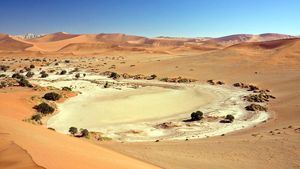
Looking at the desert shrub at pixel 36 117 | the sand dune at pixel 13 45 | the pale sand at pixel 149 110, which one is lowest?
the pale sand at pixel 149 110

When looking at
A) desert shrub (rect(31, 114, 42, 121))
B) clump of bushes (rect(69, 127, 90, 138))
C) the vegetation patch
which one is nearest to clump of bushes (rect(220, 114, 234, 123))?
clump of bushes (rect(69, 127, 90, 138))

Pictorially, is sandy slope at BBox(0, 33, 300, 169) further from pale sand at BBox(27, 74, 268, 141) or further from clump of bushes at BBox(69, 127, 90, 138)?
clump of bushes at BBox(69, 127, 90, 138)

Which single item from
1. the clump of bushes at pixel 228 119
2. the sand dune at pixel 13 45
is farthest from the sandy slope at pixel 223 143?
A: the sand dune at pixel 13 45

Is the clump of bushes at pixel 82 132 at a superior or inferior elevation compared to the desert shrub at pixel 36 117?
inferior

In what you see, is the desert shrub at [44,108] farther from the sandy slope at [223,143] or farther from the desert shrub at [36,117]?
the desert shrub at [36,117]

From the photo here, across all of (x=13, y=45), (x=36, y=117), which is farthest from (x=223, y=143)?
(x=13, y=45)

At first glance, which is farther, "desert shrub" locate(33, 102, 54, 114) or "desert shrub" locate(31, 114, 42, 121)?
"desert shrub" locate(33, 102, 54, 114)

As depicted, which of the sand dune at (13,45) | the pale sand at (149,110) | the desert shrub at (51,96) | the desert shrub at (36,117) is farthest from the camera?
the sand dune at (13,45)

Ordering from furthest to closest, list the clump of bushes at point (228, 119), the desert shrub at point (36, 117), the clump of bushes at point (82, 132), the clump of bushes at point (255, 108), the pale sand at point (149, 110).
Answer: the clump of bushes at point (255, 108) < the clump of bushes at point (228, 119) < the desert shrub at point (36, 117) < the pale sand at point (149, 110) < the clump of bushes at point (82, 132)

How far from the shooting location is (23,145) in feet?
38.3

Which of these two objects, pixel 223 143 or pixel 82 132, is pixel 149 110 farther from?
pixel 223 143

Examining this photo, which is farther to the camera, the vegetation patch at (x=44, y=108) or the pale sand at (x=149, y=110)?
the vegetation patch at (x=44, y=108)

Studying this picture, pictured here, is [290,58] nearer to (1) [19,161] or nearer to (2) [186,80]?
(2) [186,80]

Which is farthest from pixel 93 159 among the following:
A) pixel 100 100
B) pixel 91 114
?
pixel 100 100
